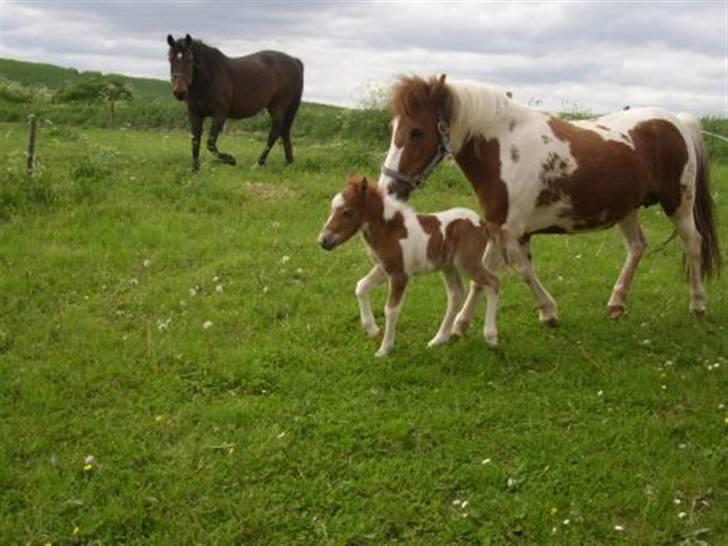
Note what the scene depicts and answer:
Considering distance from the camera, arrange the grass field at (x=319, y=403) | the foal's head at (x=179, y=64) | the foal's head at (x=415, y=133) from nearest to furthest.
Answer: the grass field at (x=319, y=403), the foal's head at (x=415, y=133), the foal's head at (x=179, y=64)

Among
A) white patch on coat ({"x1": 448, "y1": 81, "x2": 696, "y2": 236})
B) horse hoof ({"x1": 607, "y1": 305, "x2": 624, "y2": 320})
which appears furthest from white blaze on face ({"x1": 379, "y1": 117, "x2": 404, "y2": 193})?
horse hoof ({"x1": 607, "y1": 305, "x2": 624, "y2": 320})

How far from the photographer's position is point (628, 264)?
9227mm

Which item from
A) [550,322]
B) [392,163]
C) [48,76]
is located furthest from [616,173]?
[48,76]

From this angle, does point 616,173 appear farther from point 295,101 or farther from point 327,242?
point 295,101

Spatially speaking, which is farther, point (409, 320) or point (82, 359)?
point (409, 320)

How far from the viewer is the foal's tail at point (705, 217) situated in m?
9.18

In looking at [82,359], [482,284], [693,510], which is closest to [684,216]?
[482,284]

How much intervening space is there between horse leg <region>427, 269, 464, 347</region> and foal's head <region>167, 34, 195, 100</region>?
8.77 metres

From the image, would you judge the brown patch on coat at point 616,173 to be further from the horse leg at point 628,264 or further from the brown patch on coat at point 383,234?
the brown patch on coat at point 383,234

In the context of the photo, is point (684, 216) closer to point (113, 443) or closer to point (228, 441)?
point (228, 441)

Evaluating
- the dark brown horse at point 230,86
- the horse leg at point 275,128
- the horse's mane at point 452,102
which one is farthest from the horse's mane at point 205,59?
the horse's mane at point 452,102

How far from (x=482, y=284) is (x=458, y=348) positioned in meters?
0.63

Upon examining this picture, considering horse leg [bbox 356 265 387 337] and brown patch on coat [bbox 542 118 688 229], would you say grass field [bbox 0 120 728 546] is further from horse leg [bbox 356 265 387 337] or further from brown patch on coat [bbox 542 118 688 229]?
brown patch on coat [bbox 542 118 688 229]

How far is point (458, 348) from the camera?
7.81 metres
